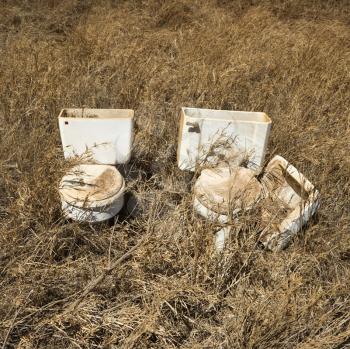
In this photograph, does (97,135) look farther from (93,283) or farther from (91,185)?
(93,283)

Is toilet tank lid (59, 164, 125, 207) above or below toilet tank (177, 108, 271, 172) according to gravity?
below

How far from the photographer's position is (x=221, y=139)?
228 centimetres

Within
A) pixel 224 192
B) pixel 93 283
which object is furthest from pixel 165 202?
pixel 93 283

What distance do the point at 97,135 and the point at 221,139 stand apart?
0.75 meters

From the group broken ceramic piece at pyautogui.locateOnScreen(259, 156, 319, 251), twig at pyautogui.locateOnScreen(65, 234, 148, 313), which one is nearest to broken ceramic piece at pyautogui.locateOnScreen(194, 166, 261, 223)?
broken ceramic piece at pyautogui.locateOnScreen(259, 156, 319, 251)

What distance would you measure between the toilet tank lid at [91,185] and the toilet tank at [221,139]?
48cm

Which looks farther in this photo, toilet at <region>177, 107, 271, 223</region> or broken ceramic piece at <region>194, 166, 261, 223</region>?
toilet at <region>177, 107, 271, 223</region>

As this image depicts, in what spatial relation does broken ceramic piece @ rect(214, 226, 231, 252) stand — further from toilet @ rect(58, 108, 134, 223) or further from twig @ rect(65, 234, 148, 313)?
toilet @ rect(58, 108, 134, 223)

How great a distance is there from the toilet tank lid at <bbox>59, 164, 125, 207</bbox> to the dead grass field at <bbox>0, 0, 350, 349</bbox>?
0.35ft

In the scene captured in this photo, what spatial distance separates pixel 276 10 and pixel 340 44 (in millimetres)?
1604

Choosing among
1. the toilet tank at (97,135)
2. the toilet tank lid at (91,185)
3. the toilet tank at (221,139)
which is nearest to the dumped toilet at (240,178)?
the toilet tank at (221,139)

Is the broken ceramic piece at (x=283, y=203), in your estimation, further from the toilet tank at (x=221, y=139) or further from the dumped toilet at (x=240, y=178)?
the toilet tank at (x=221, y=139)

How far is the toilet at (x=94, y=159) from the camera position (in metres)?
1.97

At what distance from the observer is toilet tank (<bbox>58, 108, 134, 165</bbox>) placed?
83.8 inches
